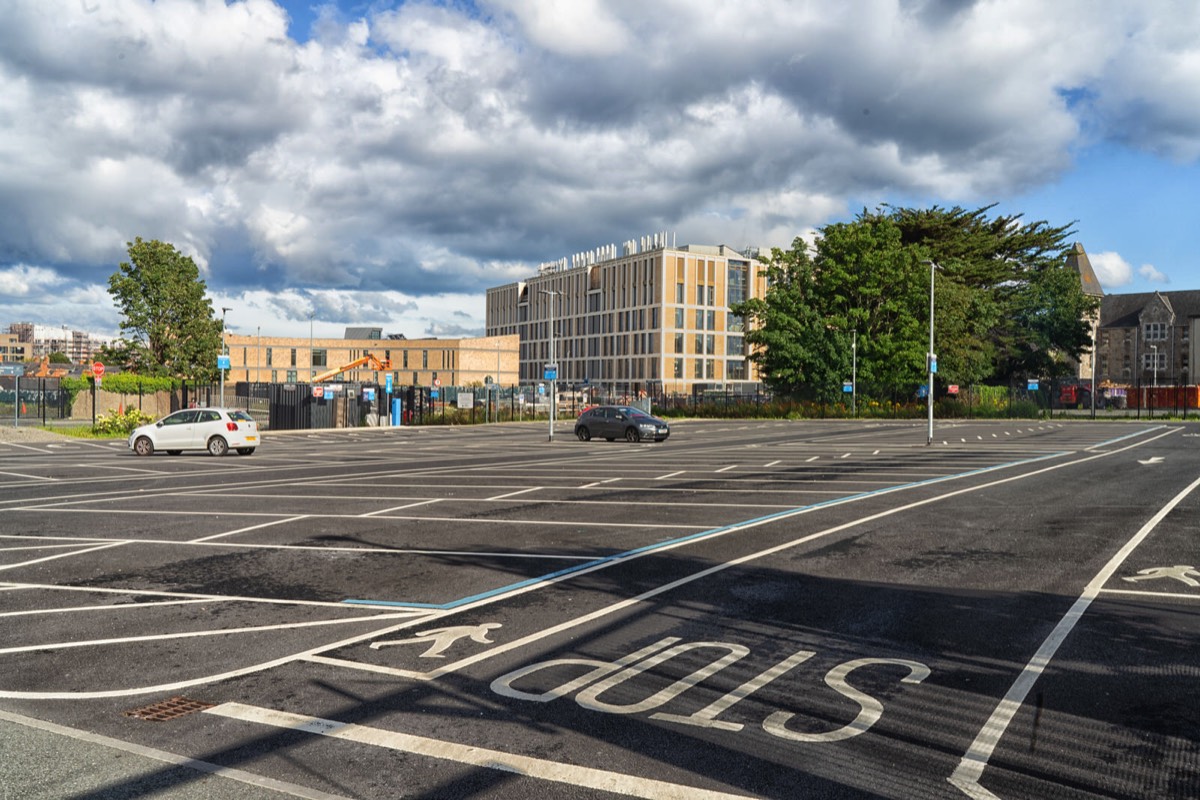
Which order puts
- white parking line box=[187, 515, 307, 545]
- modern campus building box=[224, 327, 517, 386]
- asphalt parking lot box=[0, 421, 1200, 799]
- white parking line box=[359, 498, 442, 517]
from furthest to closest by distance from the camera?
modern campus building box=[224, 327, 517, 386] < white parking line box=[359, 498, 442, 517] < white parking line box=[187, 515, 307, 545] < asphalt parking lot box=[0, 421, 1200, 799]

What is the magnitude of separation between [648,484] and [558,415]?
44.3 metres

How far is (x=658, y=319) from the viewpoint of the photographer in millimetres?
105562

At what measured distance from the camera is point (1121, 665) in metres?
6.57

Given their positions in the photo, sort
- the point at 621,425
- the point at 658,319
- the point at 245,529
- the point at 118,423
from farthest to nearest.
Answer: the point at 658,319, the point at 118,423, the point at 621,425, the point at 245,529

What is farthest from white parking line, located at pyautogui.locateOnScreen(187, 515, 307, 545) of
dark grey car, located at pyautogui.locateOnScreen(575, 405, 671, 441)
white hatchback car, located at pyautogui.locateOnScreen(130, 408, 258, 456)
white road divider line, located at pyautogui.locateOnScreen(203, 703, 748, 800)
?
dark grey car, located at pyautogui.locateOnScreen(575, 405, 671, 441)

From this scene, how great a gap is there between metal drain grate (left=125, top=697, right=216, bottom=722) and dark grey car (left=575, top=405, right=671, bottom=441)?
3046 cm

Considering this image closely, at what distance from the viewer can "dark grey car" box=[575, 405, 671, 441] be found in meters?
36.2

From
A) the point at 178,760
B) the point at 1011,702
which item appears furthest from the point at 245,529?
the point at 1011,702

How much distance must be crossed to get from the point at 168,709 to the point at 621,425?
103ft

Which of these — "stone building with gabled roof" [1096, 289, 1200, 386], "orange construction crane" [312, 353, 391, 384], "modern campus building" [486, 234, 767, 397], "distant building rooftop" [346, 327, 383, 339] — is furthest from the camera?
"distant building rooftop" [346, 327, 383, 339]

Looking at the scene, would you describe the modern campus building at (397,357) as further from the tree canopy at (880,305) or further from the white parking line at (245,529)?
the white parking line at (245,529)

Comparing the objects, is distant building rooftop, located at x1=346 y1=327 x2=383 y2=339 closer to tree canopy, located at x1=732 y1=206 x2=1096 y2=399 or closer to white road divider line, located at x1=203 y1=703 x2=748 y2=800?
tree canopy, located at x1=732 y1=206 x2=1096 y2=399

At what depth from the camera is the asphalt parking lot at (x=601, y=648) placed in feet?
15.9

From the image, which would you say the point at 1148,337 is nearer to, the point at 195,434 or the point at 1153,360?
the point at 1153,360
